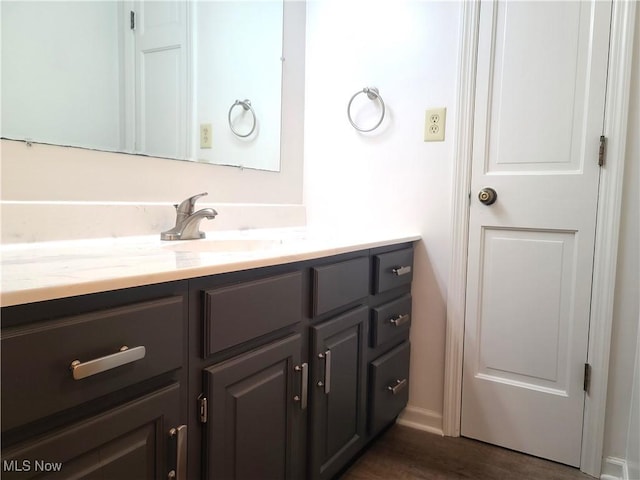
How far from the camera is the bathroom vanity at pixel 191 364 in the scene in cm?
57

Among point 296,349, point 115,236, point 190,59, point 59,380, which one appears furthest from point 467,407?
point 190,59

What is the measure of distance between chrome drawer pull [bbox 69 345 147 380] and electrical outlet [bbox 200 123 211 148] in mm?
1029

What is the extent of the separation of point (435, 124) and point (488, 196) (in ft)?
1.14

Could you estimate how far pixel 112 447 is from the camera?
670 millimetres

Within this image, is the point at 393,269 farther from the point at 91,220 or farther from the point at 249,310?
the point at 91,220

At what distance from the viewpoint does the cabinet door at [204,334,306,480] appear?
85 centimetres

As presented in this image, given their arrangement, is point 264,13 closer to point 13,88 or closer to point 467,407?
point 13,88

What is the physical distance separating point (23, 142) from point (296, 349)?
→ 0.82 m

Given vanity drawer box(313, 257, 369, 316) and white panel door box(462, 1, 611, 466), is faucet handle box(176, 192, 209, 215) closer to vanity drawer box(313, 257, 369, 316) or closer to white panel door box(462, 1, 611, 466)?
vanity drawer box(313, 257, 369, 316)

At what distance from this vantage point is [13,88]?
1033mm

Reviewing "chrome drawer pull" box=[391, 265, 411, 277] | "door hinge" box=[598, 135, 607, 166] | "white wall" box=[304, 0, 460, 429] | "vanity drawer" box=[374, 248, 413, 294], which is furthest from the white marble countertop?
"door hinge" box=[598, 135, 607, 166]

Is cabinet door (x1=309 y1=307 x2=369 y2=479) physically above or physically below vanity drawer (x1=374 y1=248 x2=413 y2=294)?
below

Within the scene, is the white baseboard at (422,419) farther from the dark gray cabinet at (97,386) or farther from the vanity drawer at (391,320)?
the dark gray cabinet at (97,386)

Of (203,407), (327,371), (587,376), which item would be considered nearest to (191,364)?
(203,407)
